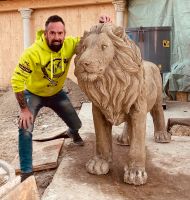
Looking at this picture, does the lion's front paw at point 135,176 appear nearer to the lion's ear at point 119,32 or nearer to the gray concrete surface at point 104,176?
the gray concrete surface at point 104,176

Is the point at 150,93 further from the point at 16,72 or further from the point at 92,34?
the point at 16,72

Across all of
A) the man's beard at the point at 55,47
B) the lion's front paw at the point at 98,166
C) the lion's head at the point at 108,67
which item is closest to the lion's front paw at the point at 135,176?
the lion's front paw at the point at 98,166

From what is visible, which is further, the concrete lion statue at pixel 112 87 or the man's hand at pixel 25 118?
the man's hand at pixel 25 118

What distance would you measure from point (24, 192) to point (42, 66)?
51.8 inches

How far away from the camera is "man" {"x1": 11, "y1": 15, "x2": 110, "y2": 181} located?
3.03 metres

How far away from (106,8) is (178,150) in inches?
214

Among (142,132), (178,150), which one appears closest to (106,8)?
(178,150)

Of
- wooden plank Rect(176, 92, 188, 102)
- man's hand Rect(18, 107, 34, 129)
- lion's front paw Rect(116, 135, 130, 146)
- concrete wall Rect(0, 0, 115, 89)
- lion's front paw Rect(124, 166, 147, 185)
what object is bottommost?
lion's front paw Rect(124, 166, 147, 185)

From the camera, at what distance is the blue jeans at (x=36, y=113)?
321 cm

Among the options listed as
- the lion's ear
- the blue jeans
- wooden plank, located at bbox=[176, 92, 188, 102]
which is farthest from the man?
wooden plank, located at bbox=[176, 92, 188, 102]

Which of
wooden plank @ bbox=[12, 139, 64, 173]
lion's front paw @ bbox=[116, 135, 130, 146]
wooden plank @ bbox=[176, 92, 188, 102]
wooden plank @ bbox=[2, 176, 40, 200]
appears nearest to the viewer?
wooden plank @ bbox=[2, 176, 40, 200]

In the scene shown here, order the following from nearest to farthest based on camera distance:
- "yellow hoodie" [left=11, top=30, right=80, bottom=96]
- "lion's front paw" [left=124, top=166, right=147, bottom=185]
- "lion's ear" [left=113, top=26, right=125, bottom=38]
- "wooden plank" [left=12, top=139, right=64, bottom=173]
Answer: "lion's ear" [left=113, top=26, right=125, bottom=38] → "lion's front paw" [left=124, top=166, right=147, bottom=185] → "yellow hoodie" [left=11, top=30, right=80, bottom=96] → "wooden plank" [left=12, top=139, right=64, bottom=173]

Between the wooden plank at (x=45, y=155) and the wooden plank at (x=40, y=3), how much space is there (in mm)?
4908

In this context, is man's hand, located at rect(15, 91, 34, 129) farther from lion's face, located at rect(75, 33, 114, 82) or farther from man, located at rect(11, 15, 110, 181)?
lion's face, located at rect(75, 33, 114, 82)
